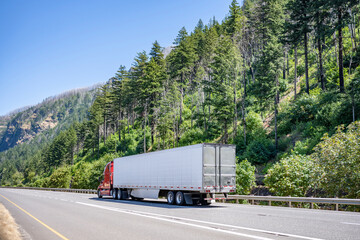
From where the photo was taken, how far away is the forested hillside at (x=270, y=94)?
28.9 metres

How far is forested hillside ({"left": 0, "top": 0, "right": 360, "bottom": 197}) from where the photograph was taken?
2892 cm

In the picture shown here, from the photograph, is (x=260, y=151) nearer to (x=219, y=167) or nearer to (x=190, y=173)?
(x=219, y=167)

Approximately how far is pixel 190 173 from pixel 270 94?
2188 cm

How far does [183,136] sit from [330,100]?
25.1 meters

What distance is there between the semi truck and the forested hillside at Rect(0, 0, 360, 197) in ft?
17.2

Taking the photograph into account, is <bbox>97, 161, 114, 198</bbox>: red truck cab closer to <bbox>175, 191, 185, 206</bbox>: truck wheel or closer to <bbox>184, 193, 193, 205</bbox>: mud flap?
<bbox>175, 191, 185, 206</bbox>: truck wheel

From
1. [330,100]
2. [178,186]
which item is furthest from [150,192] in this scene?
[330,100]

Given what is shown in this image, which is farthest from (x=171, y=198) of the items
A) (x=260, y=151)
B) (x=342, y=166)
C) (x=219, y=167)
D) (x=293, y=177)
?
(x=260, y=151)

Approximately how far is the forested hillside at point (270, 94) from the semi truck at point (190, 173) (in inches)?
207

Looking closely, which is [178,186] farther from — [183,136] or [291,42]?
[183,136]

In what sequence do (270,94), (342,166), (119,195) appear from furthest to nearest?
(270,94) < (119,195) < (342,166)

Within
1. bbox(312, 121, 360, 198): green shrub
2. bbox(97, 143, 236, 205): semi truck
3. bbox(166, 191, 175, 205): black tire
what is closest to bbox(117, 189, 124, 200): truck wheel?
bbox(97, 143, 236, 205): semi truck

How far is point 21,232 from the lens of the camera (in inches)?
408

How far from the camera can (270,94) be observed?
121 feet
